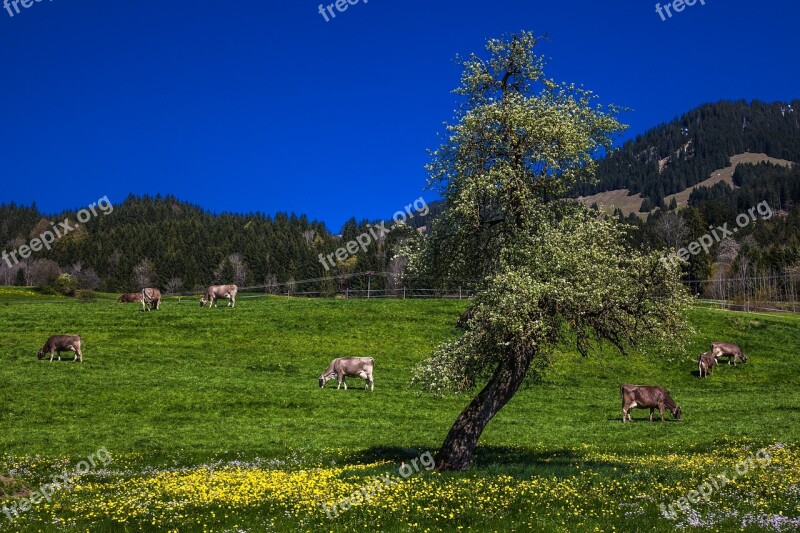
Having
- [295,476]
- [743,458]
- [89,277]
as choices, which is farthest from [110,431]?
Result: [89,277]

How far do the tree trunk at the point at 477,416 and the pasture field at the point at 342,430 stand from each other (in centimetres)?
118

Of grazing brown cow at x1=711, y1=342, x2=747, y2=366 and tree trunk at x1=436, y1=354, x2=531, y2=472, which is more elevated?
tree trunk at x1=436, y1=354, x2=531, y2=472

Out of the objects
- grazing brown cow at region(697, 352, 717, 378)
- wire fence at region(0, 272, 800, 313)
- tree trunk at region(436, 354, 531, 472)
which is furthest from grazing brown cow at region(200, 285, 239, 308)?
tree trunk at region(436, 354, 531, 472)

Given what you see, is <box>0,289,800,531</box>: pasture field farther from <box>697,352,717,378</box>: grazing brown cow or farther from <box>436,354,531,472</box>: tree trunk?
<box>436,354,531,472</box>: tree trunk

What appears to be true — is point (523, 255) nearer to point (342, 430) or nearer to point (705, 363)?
point (342, 430)

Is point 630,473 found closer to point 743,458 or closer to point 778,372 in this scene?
point 743,458

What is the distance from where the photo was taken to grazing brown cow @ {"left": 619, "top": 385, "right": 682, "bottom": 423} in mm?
36562

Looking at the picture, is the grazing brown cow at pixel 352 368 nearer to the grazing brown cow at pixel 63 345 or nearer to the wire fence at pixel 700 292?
the wire fence at pixel 700 292

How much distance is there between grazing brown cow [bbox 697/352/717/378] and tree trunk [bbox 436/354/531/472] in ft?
122

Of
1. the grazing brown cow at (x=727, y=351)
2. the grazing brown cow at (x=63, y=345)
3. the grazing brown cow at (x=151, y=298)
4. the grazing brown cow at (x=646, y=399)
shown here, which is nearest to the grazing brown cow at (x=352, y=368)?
the grazing brown cow at (x=646, y=399)

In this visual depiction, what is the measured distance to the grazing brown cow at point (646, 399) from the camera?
3656 centimetres

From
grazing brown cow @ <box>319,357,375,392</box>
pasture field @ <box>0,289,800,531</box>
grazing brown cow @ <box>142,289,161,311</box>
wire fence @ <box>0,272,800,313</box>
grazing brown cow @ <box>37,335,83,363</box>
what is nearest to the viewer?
pasture field @ <box>0,289,800,531</box>

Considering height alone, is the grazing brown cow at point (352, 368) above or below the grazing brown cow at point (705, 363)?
above

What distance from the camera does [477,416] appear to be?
2067 centimetres
